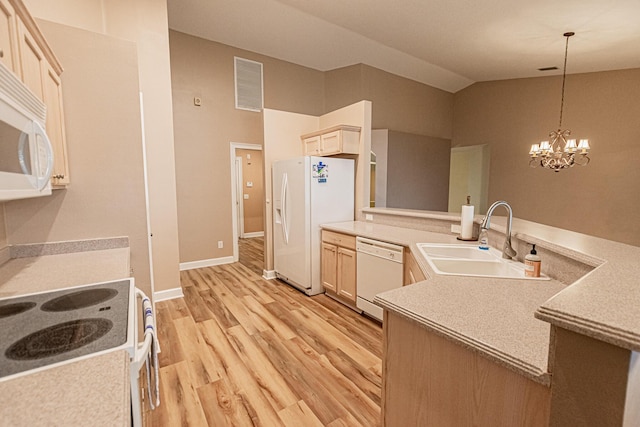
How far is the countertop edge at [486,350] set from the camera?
29.0 inches

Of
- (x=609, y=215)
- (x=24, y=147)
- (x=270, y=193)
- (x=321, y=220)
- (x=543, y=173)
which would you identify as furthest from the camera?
(x=543, y=173)

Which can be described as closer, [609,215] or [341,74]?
[609,215]

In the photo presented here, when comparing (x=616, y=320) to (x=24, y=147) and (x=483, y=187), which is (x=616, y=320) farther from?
(x=483, y=187)

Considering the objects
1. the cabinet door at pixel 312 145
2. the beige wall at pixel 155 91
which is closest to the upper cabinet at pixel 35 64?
the beige wall at pixel 155 91

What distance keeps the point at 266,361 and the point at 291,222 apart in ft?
5.74

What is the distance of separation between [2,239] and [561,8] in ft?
17.2

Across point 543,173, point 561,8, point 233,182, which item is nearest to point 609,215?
point 543,173

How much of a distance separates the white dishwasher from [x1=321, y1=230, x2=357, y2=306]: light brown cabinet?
0.11 metres

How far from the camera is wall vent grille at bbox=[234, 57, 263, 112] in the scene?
470cm

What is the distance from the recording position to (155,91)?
10.4 feet

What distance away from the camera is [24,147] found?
37.7 inches

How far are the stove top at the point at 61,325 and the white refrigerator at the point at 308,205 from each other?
7.46 feet

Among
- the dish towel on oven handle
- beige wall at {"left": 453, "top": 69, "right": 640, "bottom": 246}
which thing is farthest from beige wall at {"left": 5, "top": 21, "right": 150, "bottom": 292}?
beige wall at {"left": 453, "top": 69, "right": 640, "bottom": 246}

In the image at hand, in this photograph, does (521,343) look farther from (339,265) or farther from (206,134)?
(206,134)
